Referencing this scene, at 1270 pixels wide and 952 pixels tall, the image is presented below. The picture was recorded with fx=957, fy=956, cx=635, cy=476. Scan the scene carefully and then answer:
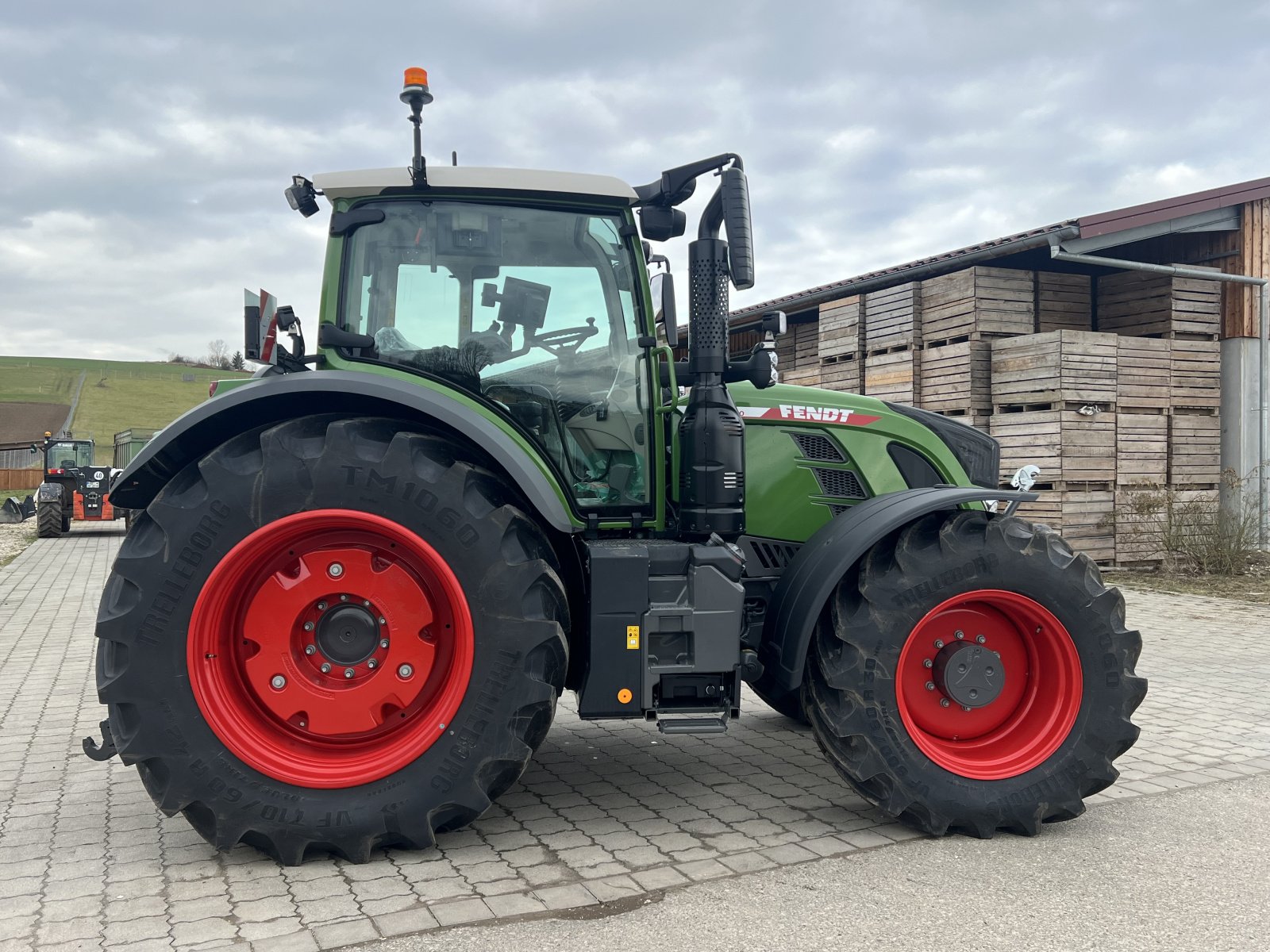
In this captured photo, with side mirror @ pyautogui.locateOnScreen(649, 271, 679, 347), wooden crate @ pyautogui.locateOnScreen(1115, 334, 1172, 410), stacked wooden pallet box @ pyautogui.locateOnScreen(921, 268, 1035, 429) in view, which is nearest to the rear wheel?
stacked wooden pallet box @ pyautogui.locateOnScreen(921, 268, 1035, 429)

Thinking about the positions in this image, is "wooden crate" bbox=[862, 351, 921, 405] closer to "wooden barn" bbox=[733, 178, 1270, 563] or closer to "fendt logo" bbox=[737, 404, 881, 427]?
"wooden barn" bbox=[733, 178, 1270, 563]

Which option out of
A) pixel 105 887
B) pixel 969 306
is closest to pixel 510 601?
pixel 105 887

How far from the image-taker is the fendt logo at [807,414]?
13.9ft

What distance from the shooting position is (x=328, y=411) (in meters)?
3.47

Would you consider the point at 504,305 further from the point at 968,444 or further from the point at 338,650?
the point at 968,444

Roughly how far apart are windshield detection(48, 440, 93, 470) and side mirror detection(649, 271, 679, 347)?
73.3ft

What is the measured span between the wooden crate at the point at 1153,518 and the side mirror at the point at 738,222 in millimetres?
9281

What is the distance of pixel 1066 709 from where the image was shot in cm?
370

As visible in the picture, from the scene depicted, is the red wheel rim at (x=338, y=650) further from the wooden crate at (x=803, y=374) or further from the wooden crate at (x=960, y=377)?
the wooden crate at (x=803, y=374)

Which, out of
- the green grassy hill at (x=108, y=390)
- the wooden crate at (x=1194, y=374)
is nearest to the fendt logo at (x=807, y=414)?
the wooden crate at (x=1194, y=374)

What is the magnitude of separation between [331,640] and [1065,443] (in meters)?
9.36

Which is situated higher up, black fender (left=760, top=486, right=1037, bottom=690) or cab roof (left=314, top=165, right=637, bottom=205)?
cab roof (left=314, top=165, right=637, bottom=205)

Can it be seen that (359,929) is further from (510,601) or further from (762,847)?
Result: (762,847)

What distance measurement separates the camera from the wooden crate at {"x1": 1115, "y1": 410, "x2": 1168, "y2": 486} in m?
11.0
